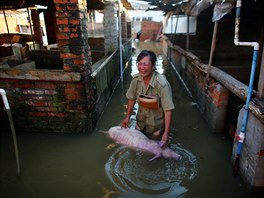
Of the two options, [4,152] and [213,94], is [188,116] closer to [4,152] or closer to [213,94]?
[213,94]

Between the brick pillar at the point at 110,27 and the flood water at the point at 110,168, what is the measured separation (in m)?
4.40

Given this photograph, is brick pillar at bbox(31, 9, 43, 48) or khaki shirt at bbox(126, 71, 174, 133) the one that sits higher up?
brick pillar at bbox(31, 9, 43, 48)

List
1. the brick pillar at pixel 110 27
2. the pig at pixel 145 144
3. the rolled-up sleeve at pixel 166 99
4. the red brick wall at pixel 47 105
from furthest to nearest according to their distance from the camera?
the brick pillar at pixel 110 27, the red brick wall at pixel 47 105, the pig at pixel 145 144, the rolled-up sleeve at pixel 166 99

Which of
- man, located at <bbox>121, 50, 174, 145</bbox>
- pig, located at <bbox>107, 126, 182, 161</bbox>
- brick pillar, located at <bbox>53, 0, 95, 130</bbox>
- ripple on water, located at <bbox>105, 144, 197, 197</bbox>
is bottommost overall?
ripple on water, located at <bbox>105, 144, 197, 197</bbox>

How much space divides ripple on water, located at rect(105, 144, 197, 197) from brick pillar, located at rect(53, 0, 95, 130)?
128cm

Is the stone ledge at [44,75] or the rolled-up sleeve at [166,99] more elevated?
the stone ledge at [44,75]

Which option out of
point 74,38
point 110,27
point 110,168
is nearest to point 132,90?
point 110,168

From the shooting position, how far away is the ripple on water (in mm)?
2934

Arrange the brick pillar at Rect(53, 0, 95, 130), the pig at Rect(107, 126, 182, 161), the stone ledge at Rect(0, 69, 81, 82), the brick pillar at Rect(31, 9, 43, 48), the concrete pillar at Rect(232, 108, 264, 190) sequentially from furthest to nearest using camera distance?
the brick pillar at Rect(31, 9, 43, 48), the stone ledge at Rect(0, 69, 81, 82), the brick pillar at Rect(53, 0, 95, 130), the pig at Rect(107, 126, 182, 161), the concrete pillar at Rect(232, 108, 264, 190)

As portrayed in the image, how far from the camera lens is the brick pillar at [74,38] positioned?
357 centimetres

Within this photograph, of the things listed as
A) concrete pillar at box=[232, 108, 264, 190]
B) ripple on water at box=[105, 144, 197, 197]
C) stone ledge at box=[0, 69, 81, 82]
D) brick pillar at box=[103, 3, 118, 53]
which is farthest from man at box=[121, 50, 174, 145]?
brick pillar at box=[103, 3, 118, 53]

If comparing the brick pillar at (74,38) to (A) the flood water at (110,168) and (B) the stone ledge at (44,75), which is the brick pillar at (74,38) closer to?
(B) the stone ledge at (44,75)

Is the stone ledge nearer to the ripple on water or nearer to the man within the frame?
the man

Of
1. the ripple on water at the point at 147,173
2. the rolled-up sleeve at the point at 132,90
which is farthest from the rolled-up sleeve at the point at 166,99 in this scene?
the ripple on water at the point at 147,173
